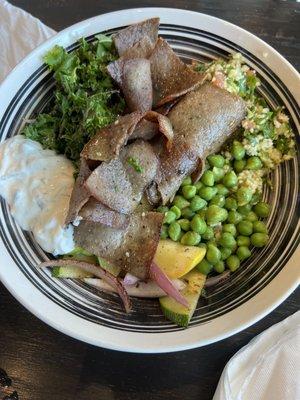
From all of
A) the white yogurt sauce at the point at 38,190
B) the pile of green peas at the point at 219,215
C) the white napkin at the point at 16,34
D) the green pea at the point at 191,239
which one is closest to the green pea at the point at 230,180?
the pile of green peas at the point at 219,215

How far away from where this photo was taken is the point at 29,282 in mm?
1718

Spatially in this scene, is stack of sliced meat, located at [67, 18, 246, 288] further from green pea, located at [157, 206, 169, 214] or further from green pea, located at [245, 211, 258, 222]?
green pea, located at [245, 211, 258, 222]

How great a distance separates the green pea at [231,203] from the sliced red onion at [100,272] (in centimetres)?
45

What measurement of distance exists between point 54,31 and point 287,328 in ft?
4.79

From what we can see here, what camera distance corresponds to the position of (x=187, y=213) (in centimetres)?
183

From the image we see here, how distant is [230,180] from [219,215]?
0.43ft

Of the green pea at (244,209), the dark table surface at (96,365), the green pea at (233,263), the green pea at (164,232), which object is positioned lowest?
the dark table surface at (96,365)

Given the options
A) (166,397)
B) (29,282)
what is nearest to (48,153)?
(29,282)

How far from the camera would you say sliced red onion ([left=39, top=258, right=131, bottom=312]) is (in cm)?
173

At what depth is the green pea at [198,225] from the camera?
1776mm

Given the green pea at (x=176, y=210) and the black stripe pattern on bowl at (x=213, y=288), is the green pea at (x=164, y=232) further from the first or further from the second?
the black stripe pattern on bowl at (x=213, y=288)

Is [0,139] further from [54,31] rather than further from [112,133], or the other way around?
[54,31]

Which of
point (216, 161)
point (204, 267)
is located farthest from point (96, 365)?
point (216, 161)

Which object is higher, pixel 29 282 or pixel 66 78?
pixel 66 78
